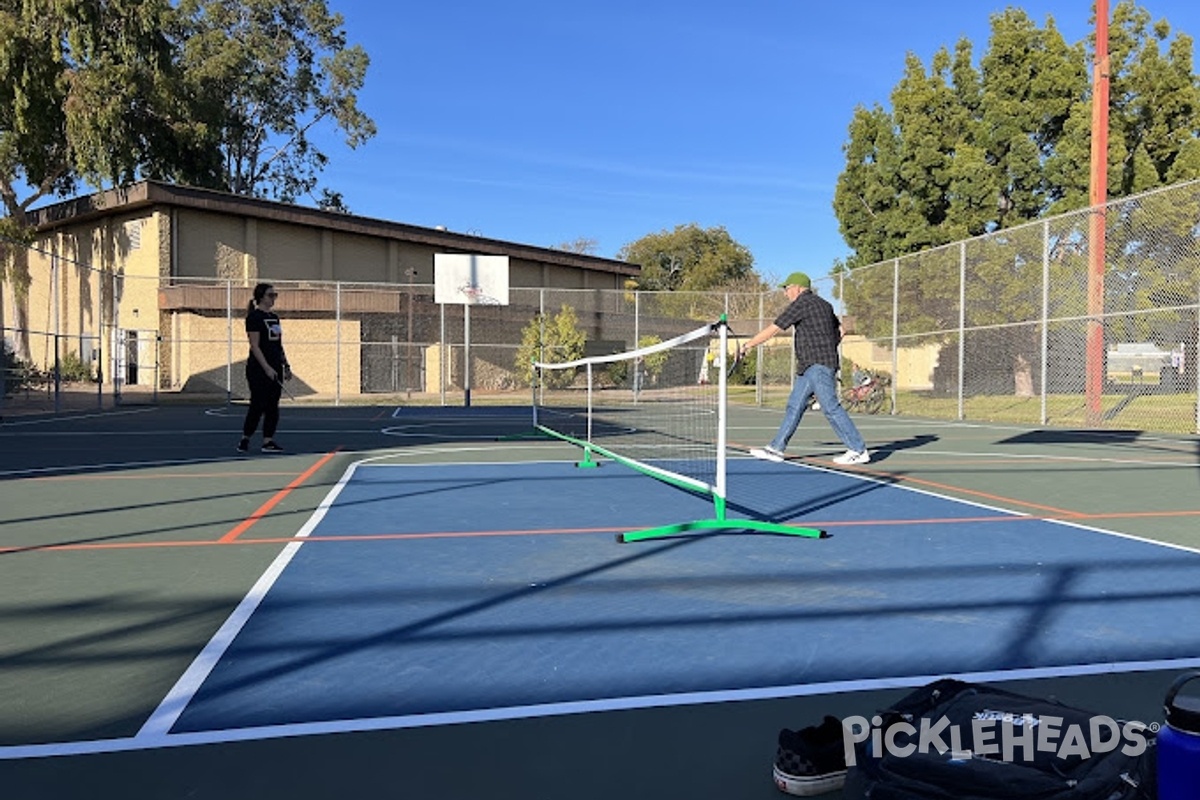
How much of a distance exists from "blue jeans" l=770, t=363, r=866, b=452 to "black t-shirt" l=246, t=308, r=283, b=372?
233 inches

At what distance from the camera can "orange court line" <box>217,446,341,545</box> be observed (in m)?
5.89

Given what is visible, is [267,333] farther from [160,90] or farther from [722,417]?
[160,90]

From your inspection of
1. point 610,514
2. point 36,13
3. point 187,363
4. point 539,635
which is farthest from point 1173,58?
point 36,13

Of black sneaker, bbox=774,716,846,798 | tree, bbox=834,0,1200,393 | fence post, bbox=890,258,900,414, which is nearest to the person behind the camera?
black sneaker, bbox=774,716,846,798

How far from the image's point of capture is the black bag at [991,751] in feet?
6.61

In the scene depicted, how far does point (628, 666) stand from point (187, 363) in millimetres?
31161

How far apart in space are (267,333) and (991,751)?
9.84 m

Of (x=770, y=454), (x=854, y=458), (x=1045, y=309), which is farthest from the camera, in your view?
(x=1045, y=309)

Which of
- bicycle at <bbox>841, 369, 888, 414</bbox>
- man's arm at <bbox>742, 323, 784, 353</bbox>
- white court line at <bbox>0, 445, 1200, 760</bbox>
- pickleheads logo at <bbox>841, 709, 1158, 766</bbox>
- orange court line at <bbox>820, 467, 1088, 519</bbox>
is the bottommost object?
white court line at <bbox>0, 445, 1200, 760</bbox>

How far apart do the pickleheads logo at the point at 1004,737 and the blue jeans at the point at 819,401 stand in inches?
271

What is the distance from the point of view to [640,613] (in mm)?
4066

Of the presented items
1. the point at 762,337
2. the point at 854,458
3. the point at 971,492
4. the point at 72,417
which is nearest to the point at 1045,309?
the point at 854,458


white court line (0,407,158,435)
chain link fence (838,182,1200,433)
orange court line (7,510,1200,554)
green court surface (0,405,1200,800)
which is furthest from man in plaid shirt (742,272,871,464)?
white court line (0,407,158,435)

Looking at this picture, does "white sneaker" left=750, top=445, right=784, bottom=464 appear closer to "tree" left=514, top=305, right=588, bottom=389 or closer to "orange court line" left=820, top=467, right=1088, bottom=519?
"orange court line" left=820, top=467, right=1088, bottom=519
